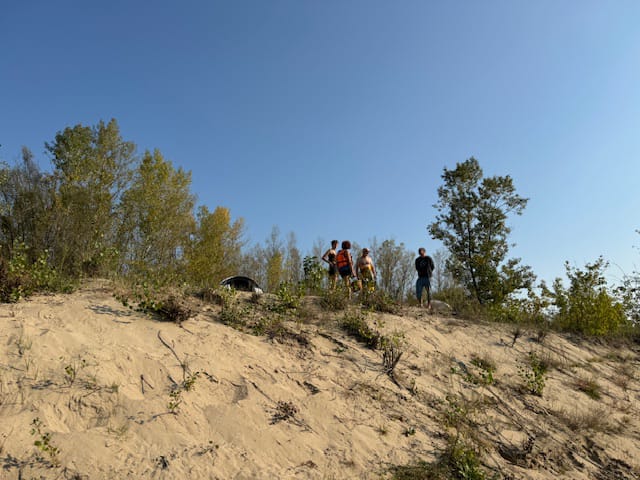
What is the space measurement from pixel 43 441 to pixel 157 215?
18596 mm

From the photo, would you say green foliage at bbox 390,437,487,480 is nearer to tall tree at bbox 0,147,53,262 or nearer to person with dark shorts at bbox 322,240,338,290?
person with dark shorts at bbox 322,240,338,290

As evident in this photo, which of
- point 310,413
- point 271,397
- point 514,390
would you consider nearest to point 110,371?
point 271,397

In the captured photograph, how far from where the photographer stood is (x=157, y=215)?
2033cm

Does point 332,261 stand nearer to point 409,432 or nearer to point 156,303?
point 156,303

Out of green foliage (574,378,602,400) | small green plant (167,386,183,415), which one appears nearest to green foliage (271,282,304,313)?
small green plant (167,386,183,415)

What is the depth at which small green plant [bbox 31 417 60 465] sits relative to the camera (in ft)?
9.73

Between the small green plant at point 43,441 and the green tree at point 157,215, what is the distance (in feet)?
51.2

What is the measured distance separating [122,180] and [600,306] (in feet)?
69.7

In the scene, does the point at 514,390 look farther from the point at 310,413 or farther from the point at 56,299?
the point at 56,299

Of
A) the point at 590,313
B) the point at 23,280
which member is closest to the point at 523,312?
the point at 590,313

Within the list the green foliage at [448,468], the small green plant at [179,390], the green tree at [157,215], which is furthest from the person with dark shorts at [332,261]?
the green tree at [157,215]

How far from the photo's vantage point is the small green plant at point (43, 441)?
9.73 feet

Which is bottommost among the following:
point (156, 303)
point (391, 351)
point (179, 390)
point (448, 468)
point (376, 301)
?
point (448, 468)

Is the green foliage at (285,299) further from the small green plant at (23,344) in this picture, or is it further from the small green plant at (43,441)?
the small green plant at (43,441)
